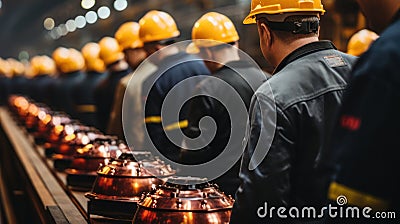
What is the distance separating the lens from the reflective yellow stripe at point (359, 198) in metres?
1.92

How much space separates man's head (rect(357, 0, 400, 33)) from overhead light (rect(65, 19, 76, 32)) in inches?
1298

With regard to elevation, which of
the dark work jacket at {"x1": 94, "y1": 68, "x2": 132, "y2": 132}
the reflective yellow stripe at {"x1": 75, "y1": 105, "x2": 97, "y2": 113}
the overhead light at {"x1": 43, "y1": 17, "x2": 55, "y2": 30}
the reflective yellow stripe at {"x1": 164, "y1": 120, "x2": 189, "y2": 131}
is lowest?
the overhead light at {"x1": 43, "y1": 17, "x2": 55, "y2": 30}

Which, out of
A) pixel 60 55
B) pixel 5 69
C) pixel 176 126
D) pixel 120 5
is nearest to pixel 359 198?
pixel 176 126

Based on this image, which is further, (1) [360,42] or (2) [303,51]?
(1) [360,42]

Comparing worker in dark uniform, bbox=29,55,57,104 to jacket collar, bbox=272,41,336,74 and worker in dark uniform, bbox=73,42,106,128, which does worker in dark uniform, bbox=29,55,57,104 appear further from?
jacket collar, bbox=272,41,336,74

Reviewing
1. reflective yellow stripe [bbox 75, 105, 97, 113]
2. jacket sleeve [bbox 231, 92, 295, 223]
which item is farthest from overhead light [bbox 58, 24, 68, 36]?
jacket sleeve [bbox 231, 92, 295, 223]

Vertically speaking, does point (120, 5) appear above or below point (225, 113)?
below

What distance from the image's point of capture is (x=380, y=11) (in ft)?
7.02

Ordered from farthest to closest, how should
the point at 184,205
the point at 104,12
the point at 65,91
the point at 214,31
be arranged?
1. the point at 104,12
2. the point at 65,91
3. the point at 214,31
4. the point at 184,205

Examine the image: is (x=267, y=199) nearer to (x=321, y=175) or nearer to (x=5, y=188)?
(x=321, y=175)

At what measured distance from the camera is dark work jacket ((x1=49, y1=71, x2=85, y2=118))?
45.4 feet

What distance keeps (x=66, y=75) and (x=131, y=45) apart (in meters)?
6.94

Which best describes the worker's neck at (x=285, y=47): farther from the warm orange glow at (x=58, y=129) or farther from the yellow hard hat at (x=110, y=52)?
the yellow hard hat at (x=110, y=52)

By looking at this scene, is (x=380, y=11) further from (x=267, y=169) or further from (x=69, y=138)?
(x=69, y=138)
